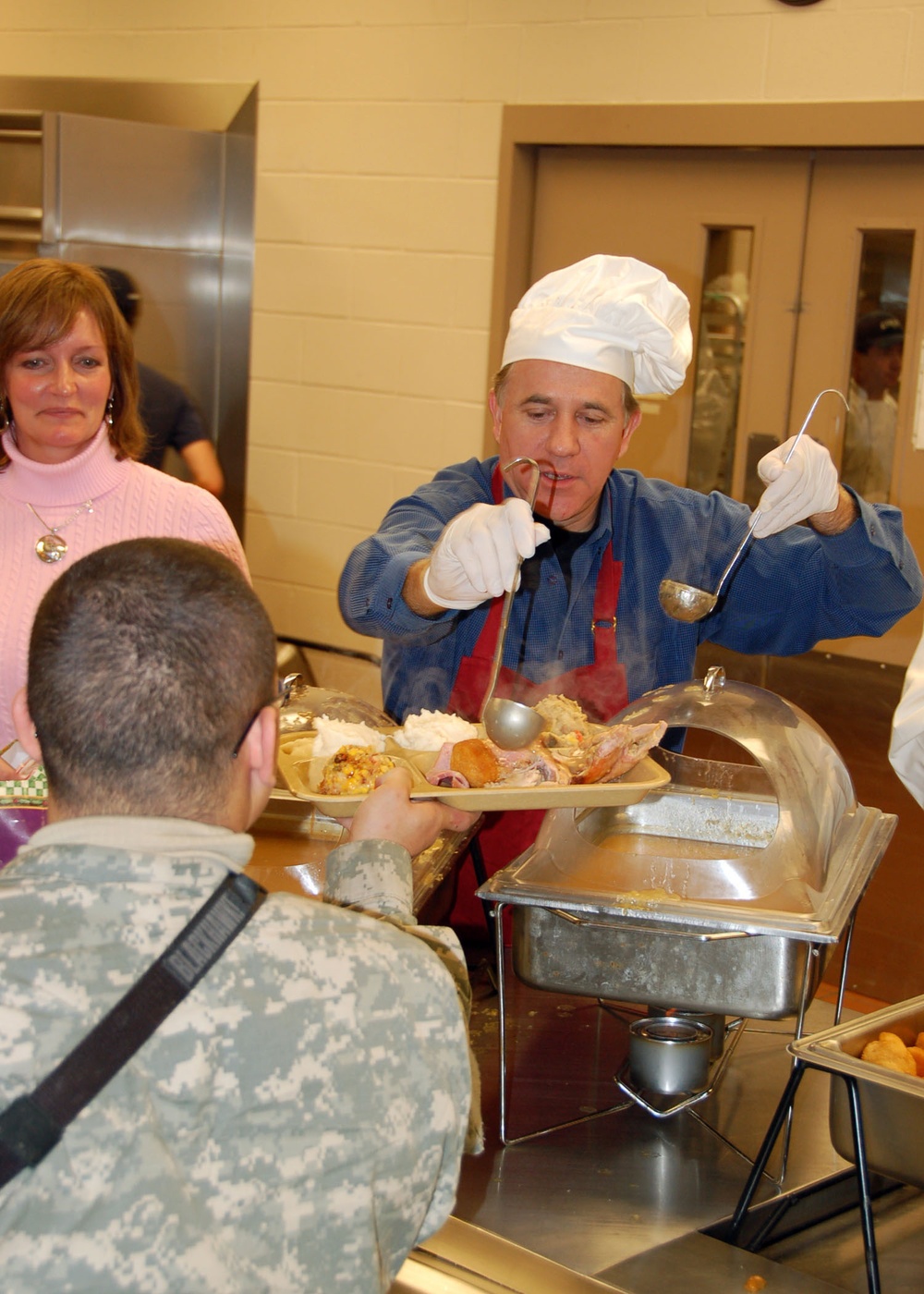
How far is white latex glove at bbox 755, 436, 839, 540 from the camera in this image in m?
1.76

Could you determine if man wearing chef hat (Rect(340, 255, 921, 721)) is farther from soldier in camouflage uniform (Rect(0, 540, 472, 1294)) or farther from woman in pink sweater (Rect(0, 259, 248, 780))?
soldier in camouflage uniform (Rect(0, 540, 472, 1294))

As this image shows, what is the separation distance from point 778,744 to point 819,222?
2.29 meters

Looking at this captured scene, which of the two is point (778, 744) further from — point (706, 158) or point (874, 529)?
point (706, 158)

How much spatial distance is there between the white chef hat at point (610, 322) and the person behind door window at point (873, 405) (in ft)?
5.40

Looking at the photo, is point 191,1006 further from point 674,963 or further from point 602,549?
point 602,549

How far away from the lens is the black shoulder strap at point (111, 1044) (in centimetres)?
80

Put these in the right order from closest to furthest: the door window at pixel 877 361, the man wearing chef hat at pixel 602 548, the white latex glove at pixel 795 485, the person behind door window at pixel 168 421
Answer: the white latex glove at pixel 795 485 → the man wearing chef hat at pixel 602 548 → the door window at pixel 877 361 → the person behind door window at pixel 168 421

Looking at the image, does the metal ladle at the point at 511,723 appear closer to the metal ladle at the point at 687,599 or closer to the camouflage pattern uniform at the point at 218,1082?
the metal ladle at the point at 687,599

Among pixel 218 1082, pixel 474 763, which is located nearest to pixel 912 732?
pixel 474 763

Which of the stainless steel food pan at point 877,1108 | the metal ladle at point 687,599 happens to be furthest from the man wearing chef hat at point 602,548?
the stainless steel food pan at point 877,1108

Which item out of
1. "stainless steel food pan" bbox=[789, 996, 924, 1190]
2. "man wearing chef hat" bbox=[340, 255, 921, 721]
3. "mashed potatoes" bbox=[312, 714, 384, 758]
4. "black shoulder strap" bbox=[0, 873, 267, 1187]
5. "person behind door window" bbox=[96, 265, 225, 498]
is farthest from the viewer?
"person behind door window" bbox=[96, 265, 225, 498]

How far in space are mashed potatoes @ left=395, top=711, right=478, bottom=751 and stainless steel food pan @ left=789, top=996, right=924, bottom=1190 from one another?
56cm

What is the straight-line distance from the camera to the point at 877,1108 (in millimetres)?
1273

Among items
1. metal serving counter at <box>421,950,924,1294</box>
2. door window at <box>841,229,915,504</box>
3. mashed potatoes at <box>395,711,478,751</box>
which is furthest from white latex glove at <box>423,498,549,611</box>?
door window at <box>841,229,915,504</box>
